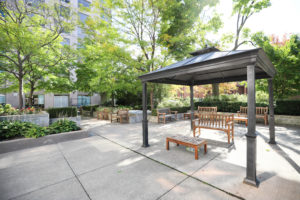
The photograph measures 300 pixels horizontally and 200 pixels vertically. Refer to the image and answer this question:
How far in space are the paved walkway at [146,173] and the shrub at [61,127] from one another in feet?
4.01

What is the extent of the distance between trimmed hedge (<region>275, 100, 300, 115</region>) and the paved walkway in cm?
517

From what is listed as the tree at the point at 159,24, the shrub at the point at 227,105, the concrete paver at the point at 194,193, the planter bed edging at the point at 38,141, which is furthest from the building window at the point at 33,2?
the shrub at the point at 227,105

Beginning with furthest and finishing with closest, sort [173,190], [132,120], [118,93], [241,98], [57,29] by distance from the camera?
[118,93], [241,98], [132,120], [57,29], [173,190]

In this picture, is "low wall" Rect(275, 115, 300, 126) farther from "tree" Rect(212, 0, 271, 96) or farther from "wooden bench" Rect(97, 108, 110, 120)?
"wooden bench" Rect(97, 108, 110, 120)

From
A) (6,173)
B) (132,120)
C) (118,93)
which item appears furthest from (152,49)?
(6,173)

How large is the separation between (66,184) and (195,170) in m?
3.00

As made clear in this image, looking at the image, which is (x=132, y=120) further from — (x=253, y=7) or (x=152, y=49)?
(x=253, y=7)

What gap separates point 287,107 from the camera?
28.2 feet

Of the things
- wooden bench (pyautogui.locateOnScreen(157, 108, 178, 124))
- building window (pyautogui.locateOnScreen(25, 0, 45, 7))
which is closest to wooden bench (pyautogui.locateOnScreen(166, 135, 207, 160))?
wooden bench (pyautogui.locateOnScreen(157, 108, 178, 124))

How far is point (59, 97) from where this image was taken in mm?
23969

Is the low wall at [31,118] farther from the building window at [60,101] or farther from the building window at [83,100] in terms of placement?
the building window at [83,100]

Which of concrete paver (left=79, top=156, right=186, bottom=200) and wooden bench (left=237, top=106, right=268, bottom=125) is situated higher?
wooden bench (left=237, top=106, right=268, bottom=125)

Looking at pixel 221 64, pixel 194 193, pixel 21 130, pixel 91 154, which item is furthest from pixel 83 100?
pixel 194 193

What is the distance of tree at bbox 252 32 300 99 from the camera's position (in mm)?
7406
